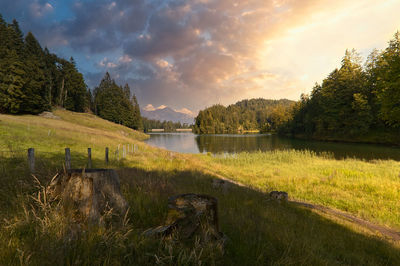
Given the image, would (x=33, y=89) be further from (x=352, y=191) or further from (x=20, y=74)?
(x=352, y=191)

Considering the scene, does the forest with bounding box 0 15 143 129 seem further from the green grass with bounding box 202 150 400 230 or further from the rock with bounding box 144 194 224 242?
the rock with bounding box 144 194 224 242

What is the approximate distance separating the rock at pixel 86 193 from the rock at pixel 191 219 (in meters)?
0.86

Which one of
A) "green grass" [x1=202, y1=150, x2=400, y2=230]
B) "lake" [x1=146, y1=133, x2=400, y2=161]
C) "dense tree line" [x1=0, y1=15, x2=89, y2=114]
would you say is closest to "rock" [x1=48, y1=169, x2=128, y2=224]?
"green grass" [x1=202, y1=150, x2=400, y2=230]

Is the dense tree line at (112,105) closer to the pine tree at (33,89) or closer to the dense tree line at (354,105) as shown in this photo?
the pine tree at (33,89)

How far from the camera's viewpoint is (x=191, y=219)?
2.64 metres

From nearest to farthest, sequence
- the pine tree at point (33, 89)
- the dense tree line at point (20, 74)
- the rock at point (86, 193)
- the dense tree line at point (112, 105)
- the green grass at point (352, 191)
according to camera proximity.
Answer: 1. the rock at point (86, 193)
2. the green grass at point (352, 191)
3. the dense tree line at point (20, 74)
4. the pine tree at point (33, 89)
5. the dense tree line at point (112, 105)

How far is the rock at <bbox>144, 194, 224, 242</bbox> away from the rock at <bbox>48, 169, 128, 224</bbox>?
33.9 inches

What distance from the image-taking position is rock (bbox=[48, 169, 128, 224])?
271cm

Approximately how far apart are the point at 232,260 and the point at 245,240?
0.66 meters

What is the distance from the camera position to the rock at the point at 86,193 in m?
2.71

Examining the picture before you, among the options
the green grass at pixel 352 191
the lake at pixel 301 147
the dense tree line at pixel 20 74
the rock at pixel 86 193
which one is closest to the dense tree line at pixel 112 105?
the dense tree line at pixel 20 74

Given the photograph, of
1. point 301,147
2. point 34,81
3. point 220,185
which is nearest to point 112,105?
point 34,81

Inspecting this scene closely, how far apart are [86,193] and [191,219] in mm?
1708

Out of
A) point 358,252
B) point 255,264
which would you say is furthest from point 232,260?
point 358,252
